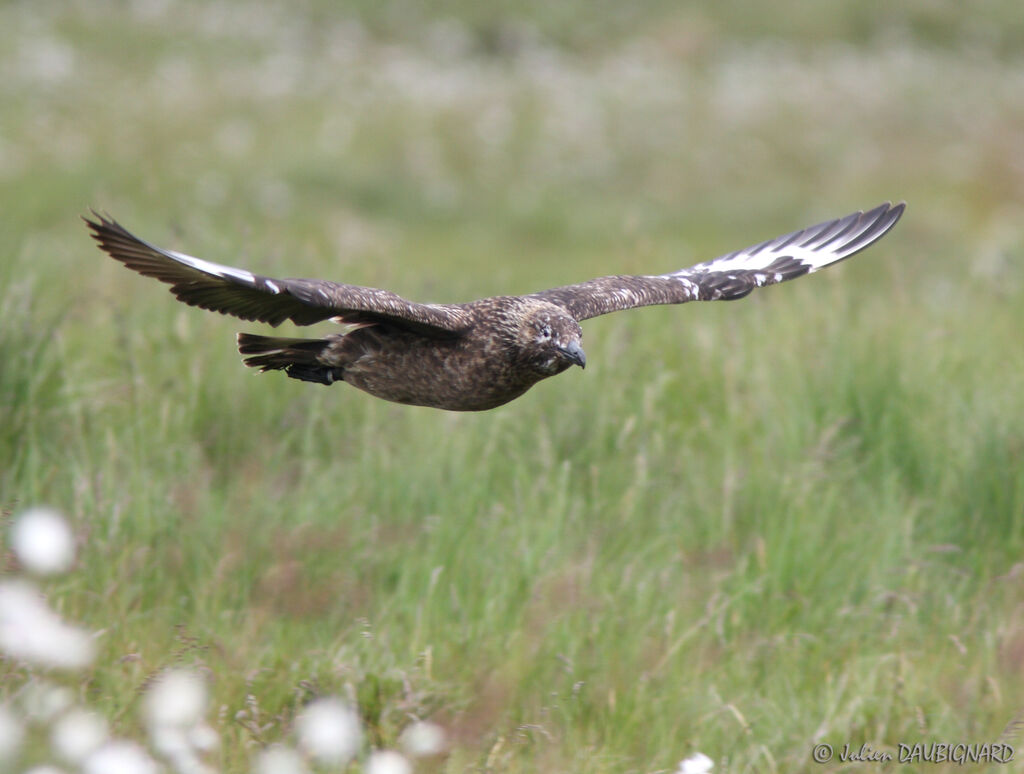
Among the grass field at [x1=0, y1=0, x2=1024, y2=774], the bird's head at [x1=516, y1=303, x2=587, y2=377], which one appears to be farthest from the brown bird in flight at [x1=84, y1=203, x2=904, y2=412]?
the grass field at [x1=0, y1=0, x2=1024, y2=774]

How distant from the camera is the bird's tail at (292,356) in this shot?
402cm

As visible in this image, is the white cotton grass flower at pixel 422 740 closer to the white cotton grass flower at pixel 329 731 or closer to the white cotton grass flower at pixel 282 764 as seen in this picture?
the white cotton grass flower at pixel 329 731

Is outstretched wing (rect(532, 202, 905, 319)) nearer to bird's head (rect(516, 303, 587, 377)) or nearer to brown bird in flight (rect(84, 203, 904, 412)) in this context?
brown bird in flight (rect(84, 203, 904, 412))

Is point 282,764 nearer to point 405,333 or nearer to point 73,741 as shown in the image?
point 73,741

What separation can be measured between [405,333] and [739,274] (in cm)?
167

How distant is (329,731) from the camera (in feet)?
7.95

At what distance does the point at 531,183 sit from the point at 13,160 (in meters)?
4.67

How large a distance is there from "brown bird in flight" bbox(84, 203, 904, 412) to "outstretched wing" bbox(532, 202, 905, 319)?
2 cm

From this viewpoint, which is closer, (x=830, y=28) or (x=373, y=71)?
(x=373, y=71)

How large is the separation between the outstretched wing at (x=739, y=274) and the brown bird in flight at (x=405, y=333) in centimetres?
2

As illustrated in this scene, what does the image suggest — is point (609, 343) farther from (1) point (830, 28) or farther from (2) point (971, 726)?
(1) point (830, 28)

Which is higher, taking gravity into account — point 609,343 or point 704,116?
point 704,116

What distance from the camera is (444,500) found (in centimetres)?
438

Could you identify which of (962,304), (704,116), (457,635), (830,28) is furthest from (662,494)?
(830,28)
